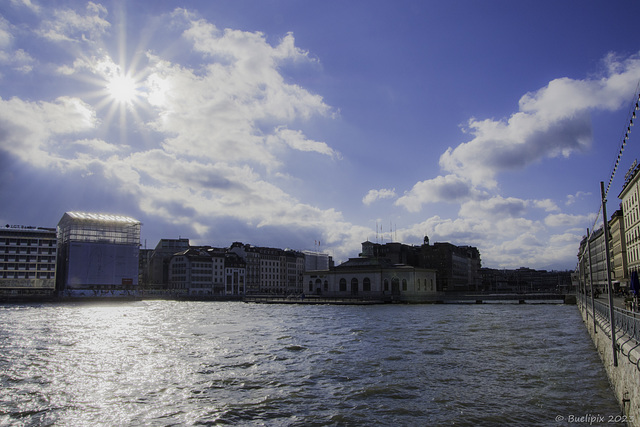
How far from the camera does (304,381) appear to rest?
2217 centimetres

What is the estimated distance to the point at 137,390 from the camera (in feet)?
67.4

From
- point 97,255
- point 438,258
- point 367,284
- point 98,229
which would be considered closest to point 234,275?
point 97,255

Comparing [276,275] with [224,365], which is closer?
[224,365]

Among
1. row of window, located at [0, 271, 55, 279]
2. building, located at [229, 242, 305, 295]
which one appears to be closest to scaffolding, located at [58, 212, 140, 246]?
row of window, located at [0, 271, 55, 279]

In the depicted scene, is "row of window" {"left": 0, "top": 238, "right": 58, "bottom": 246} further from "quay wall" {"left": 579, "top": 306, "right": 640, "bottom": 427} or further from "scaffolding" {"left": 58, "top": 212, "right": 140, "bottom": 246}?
"quay wall" {"left": 579, "top": 306, "right": 640, "bottom": 427}

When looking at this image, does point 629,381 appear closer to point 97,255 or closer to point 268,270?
point 97,255

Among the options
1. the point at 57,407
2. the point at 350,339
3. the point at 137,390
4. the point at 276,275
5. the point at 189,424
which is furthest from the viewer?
the point at 276,275

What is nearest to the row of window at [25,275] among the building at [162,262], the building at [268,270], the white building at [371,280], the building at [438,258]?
the building at [162,262]

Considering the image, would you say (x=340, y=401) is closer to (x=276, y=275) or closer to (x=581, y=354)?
(x=581, y=354)

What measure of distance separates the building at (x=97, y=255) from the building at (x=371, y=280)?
52.4 metres

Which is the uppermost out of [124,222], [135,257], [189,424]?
[124,222]

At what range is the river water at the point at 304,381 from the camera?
16609 mm

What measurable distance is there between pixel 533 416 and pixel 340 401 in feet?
21.8

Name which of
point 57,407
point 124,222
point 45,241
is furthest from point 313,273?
point 57,407
